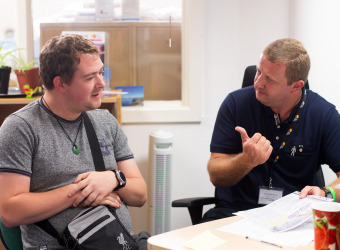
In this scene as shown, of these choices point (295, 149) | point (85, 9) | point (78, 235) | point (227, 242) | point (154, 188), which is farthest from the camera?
point (85, 9)

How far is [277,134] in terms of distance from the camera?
87.0 inches

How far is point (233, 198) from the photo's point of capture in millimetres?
2270

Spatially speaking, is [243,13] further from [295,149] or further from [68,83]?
[68,83]

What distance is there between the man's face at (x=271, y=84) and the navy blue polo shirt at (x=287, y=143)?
87mm

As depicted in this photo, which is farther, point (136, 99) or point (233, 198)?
point (136, 99)

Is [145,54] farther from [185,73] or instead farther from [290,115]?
[290,115]

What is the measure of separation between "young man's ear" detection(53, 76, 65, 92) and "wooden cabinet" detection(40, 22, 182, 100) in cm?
140

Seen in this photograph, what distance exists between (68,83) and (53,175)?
1.18 ft

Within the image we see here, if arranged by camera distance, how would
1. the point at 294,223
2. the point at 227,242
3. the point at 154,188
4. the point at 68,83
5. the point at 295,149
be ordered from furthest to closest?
the point at 154,188 → the point at 295,149 → the point at 68,83 → the point at 294,223 → the point at 227,242

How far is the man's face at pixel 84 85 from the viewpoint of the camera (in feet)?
6.07

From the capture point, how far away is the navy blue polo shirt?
220 cm

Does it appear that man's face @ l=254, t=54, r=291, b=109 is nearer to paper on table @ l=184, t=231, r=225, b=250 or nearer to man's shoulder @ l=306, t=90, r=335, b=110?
man's shoulder @ l=306, t=90, r=335, b=110

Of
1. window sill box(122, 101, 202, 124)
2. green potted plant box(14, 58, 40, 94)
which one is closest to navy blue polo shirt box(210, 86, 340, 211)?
window sill box(122, 101, 202, 124)

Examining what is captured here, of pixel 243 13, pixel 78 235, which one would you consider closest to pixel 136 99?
pixel 243 13
